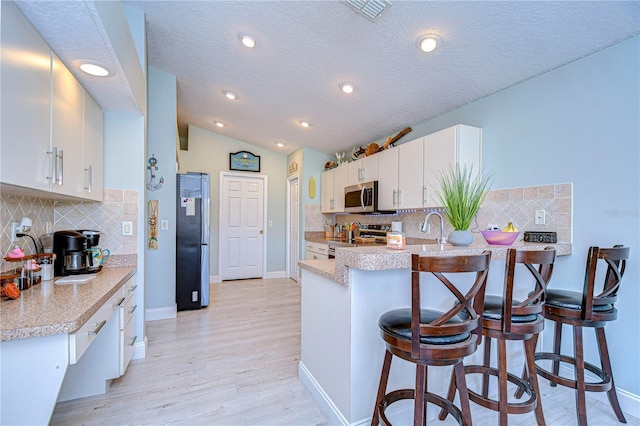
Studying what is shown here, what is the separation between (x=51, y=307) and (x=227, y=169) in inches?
178

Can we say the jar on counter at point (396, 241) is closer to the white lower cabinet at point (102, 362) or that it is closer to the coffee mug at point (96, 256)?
the white lower cabinet at point (102, 362)

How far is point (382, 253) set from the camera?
1.41m

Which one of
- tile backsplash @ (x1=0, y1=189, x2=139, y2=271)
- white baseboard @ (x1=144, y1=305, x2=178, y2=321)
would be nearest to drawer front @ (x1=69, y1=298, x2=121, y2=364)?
tile backsplash @ (x1=0, y1=189, x2=139, y2=271)

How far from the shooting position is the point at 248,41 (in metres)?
2.50

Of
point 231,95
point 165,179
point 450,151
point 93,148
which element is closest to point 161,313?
point 165,179

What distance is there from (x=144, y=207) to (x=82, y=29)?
1482 millimetres

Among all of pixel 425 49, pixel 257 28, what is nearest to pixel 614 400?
pixel 425 49

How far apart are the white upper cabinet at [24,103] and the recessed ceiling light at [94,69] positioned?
21 cm

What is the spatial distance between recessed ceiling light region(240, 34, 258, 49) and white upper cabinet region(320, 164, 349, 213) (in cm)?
245

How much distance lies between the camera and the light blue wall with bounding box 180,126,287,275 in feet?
17.6

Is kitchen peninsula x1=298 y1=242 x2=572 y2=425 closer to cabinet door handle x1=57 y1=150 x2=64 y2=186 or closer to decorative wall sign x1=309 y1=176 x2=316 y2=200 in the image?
cabinet door handle x1=57 y1=150 x2=64 y2=186

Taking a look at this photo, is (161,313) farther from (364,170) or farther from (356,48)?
(356,48)

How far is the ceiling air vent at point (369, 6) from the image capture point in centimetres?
182

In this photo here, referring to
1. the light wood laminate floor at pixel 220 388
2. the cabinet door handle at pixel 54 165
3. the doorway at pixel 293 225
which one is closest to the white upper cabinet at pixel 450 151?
the light wood laminate floor at pixel 220 388
